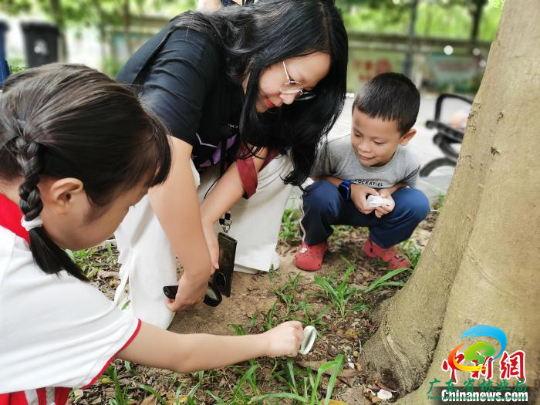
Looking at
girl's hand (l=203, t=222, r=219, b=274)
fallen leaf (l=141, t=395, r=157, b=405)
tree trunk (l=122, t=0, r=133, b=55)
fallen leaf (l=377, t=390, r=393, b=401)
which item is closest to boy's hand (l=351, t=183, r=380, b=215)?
girl's hand (l=203, t=222, r=219, b=274)

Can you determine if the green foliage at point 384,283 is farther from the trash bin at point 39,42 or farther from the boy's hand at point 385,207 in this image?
the trash bin at point 39,42

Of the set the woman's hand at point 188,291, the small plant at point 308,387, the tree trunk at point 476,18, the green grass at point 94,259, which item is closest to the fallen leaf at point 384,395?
the small plant at point 308,387

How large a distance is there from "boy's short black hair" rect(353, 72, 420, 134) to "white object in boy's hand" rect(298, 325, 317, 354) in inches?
39.2

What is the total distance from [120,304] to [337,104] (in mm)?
1200

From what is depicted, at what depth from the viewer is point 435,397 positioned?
1.42 m

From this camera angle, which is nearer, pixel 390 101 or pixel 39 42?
pixel 390 101

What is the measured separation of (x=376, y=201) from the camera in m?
2.27

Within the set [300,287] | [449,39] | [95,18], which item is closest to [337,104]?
[300,287]

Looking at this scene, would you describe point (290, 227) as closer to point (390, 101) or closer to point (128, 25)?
point (390, 101)

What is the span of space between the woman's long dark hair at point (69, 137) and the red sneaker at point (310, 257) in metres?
1.40

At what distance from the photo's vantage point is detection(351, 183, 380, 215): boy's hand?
2.28m

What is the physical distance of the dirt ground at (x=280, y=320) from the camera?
1.66 metres

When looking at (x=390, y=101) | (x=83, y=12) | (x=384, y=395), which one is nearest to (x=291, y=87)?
(x=390, y=101)

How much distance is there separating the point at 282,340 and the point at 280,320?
0.58m
